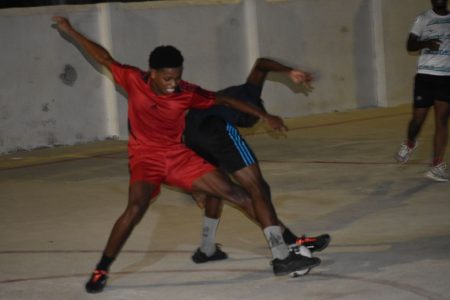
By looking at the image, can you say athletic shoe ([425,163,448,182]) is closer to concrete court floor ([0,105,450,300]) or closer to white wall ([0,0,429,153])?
concrete court floor ([0,105,450,300])

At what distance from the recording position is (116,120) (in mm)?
15500

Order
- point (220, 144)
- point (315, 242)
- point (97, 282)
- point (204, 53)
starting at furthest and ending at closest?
point (204, 53) < point (315, 242) < point (220, 144) < point (97, 282)

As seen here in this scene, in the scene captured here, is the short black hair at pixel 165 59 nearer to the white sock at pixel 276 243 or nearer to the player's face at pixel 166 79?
the player's face at pixel 166 79

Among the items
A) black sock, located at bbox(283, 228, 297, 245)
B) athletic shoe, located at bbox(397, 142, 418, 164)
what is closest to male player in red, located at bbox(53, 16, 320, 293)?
black sock, located at bbox(283, 228, 297, 245)

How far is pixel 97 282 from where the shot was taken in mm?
6609

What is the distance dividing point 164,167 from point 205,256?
0.89 m

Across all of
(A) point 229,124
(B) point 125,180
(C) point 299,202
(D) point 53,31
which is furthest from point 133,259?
(D) point 53,31

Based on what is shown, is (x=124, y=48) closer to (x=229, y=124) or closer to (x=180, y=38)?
(x=180, y=38)

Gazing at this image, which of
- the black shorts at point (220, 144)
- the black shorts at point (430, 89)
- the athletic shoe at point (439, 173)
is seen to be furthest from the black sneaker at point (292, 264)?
the black shorts at point (430, 89)

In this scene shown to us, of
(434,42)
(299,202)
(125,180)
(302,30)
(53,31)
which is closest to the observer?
(299,202)

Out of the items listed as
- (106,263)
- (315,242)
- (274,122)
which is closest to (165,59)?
(274,122)

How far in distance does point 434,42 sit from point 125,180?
3.71m

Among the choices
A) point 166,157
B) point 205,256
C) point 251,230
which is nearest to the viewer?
point 166,157

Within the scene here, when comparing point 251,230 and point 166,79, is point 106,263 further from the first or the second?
point 251,230
